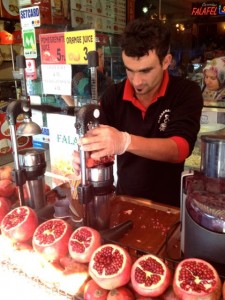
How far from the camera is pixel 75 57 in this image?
2777 mm

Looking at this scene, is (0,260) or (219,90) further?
(219,90)

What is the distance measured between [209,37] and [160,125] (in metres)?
2.91

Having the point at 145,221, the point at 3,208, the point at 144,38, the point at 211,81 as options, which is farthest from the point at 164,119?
the point at 211,81

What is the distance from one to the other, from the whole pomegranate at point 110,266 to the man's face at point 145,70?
103cm

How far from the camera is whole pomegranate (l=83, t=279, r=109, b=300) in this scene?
0.92 m

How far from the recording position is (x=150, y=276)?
889 millimetres

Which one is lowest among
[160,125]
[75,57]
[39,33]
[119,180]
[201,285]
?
[119,180]

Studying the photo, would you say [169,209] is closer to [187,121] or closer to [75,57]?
[187,121]

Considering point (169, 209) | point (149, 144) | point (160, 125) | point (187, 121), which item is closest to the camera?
point (149, 144)

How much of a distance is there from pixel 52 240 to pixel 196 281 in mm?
501

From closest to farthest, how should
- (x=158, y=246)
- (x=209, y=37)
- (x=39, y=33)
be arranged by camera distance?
(x=158, y=246), (x=39, y=33), (x=209, y=37)

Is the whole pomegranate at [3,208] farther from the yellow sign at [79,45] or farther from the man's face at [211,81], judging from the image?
the man's face at [211,81]

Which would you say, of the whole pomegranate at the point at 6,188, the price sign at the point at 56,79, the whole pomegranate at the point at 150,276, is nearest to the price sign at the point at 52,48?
the price sign at the point at 56,79

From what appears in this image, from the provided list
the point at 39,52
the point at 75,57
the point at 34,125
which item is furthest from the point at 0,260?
the point at 39,52
